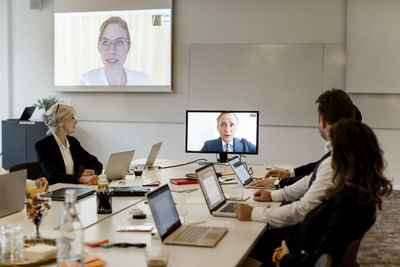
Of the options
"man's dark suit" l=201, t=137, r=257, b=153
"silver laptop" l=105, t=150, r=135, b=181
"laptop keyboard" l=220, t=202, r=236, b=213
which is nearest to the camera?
"laptop keyboard" l=220, t=202, r=236, b=213

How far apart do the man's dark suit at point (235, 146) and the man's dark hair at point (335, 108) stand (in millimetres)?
2051

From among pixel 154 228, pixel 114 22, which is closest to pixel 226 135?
pixel 154 228

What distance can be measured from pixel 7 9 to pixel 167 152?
11.1 ft

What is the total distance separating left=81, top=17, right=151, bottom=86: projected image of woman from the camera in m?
6.86

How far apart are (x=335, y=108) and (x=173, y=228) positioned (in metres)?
0.96

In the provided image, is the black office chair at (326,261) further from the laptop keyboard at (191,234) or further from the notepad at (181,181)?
the notepad at (181,181)

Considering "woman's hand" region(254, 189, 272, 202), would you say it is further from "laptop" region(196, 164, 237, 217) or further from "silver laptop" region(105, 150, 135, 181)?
"silver laptop" region(105, 150, 135, 181)

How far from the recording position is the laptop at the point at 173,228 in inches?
77.6

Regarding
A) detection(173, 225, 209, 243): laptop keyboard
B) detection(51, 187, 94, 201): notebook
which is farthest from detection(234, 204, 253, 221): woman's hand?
detection(51, 187, 94, 201): notebook

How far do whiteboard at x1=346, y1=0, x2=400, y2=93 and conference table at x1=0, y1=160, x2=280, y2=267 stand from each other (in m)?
3.50

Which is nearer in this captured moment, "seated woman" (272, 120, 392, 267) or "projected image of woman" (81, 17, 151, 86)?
"seated woman" (272, 120, 392, 267)

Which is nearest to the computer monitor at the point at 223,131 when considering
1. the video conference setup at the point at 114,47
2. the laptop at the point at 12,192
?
the laptop at the point at 12,192

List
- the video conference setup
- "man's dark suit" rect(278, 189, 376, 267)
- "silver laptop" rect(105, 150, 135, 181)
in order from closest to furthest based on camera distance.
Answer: "man's dark suit" rect(278, 189, 376, 267) < "silver laptop" rect(105, 150, 135, 181) < the video conference setup

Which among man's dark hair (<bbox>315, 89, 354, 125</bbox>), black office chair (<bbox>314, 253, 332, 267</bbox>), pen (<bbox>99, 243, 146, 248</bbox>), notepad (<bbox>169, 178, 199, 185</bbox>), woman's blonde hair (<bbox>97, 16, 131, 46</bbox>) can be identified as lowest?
pen (<bbox>99, 243, 146, 248</bbox>)
